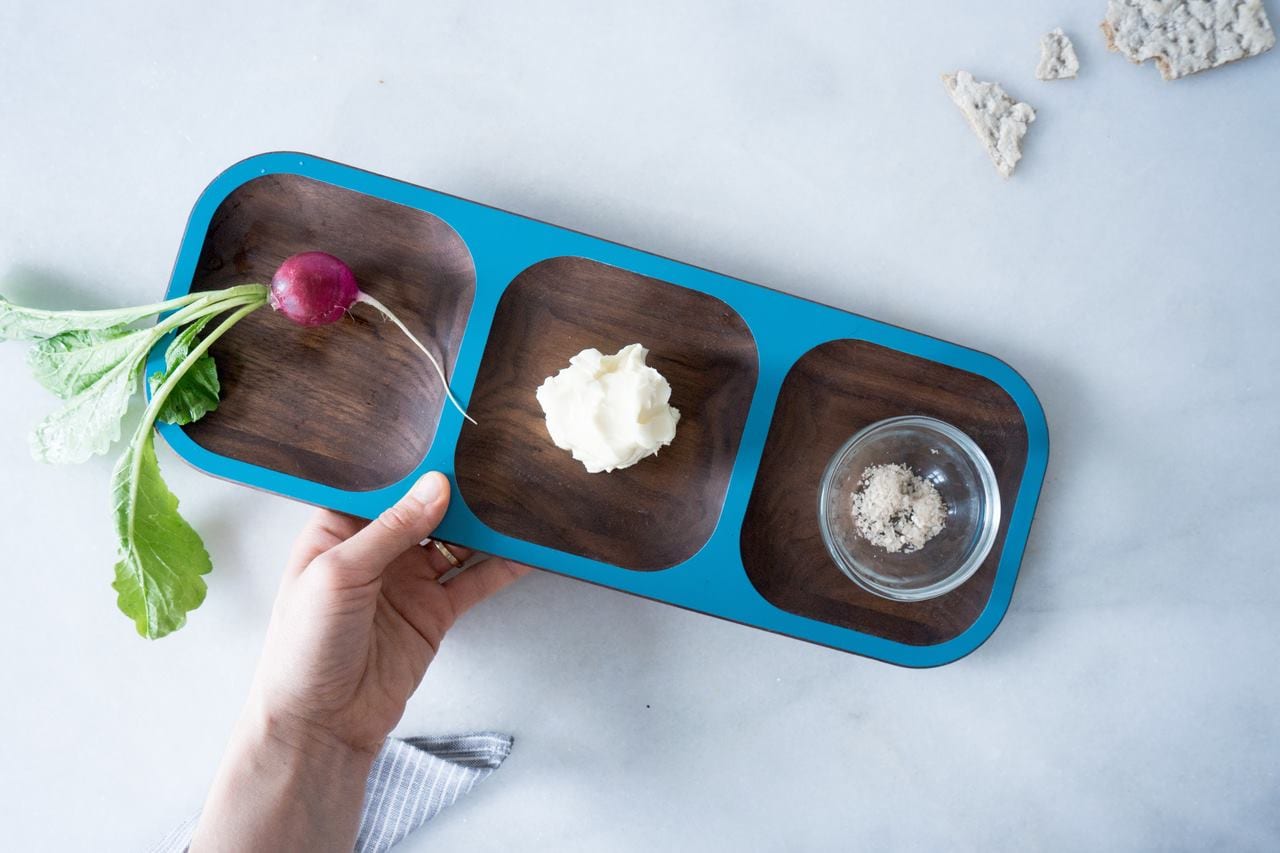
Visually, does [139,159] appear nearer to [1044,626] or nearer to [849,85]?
[849,85]

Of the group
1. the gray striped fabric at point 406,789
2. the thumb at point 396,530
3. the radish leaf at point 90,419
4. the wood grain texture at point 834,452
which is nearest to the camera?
the thumb at point 396,530

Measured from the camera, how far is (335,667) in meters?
1.45

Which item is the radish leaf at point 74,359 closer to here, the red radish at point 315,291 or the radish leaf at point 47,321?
the radish leaf at point 47,321

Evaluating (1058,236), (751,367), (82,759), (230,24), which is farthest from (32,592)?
(1058,236)

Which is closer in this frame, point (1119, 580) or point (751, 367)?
point (751, 367)

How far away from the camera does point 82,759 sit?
1762 mm

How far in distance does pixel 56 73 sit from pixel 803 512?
1.70m

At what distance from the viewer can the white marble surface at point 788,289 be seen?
171 cm

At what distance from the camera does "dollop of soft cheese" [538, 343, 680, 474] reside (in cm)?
143

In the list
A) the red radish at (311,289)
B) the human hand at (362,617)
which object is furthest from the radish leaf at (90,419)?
the human hand at (362,617)

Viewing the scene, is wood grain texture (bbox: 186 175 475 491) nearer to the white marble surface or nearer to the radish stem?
the radish stem

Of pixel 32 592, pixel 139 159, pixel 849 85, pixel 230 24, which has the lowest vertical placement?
pixel 32 592

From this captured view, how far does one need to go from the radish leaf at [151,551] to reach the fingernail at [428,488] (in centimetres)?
47

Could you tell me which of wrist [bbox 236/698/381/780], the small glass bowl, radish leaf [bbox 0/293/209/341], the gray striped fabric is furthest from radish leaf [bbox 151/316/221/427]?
the small glass bowl
